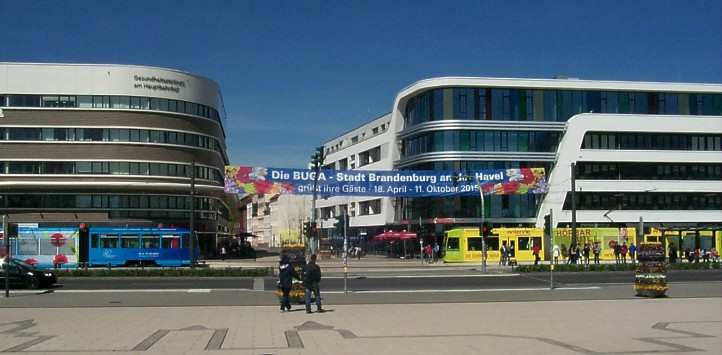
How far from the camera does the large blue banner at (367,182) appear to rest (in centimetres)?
5138

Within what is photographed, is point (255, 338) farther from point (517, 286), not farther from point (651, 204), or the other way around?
point (651, 204)

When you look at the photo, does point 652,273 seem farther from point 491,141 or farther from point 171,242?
point 491,141

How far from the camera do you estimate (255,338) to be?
15.9m

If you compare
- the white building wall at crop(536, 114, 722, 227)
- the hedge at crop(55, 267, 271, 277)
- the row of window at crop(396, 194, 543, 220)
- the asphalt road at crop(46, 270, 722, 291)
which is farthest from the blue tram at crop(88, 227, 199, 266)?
the white building wall at crop(536, 114, 722, 227)

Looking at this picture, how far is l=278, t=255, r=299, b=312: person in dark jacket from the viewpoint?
22.3 meters

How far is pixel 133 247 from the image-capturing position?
Result: 51.2m

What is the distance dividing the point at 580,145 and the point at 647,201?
8559 millimetres

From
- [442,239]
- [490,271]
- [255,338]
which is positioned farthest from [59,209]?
[255,338]

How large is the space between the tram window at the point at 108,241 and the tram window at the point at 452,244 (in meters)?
25.3

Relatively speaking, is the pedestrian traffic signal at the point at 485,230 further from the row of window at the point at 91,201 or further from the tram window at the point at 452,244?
the row of window at the point at 91,201

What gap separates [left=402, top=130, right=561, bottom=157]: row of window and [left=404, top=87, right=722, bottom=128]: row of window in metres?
1.40

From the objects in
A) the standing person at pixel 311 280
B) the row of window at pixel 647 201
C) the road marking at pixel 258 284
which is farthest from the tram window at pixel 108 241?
the row of window at pixel 647 201

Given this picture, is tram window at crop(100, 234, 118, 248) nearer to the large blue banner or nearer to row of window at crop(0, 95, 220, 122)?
the large blue banner

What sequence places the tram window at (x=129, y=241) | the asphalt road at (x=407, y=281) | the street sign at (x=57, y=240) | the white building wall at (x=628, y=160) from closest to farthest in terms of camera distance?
the asphalt road at (x=407, y=281), the street sign at (x=57, y=240), the tram window at (x=129, y=241), the white building wall at (x=628, y=160)
